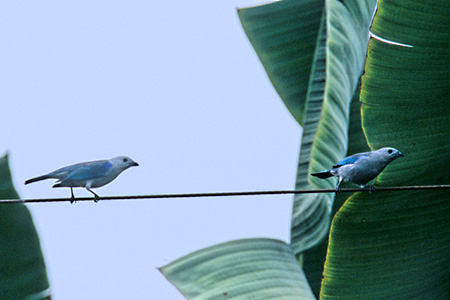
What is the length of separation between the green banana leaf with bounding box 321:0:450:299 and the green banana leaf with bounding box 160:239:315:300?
0.93 ft

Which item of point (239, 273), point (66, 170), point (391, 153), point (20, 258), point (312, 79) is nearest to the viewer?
point (391, 153)

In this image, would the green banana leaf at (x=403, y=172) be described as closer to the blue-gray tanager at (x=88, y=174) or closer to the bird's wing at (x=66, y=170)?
the blue-gray tanager at (x=88, y=174)

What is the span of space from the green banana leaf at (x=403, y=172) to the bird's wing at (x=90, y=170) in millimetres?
1485

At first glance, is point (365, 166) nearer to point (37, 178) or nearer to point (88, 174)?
point (88, 174)

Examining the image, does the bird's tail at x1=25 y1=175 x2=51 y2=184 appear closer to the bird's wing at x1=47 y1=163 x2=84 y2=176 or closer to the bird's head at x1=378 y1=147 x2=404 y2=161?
the bird's wing at x1=47 y1=163 x2=84 y2=176

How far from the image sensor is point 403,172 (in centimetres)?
382

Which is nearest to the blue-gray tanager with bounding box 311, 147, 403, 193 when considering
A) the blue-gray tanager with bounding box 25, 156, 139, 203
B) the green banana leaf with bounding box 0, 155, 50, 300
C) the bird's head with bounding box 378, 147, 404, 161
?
the bird's head with bounding box 378, 147, 404, 161

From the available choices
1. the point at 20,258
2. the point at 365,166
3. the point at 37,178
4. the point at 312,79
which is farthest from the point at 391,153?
the point at 20,258

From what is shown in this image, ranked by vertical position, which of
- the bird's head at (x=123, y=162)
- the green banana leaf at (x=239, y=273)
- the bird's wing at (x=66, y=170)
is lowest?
the green banana leaf at (x=239, y=273)

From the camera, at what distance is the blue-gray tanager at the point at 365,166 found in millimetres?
3598

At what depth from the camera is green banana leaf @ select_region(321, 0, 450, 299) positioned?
3654 mm

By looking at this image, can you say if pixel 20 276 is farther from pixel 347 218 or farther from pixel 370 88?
pixel 370 88

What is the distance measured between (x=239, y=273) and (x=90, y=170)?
3.84 feet

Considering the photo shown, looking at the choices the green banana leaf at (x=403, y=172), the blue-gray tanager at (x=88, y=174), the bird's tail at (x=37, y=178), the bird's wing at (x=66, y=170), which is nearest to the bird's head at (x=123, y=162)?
the blue-gray tanager at (x=88, y=174)
